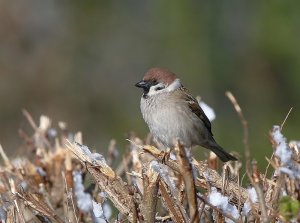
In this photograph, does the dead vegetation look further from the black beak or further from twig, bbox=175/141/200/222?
the black beak

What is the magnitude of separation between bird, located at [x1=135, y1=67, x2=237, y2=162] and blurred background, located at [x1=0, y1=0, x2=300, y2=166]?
20.0 ft

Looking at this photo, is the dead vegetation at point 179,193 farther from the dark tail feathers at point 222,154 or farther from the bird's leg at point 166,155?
the dark tail feathers at point 222,154

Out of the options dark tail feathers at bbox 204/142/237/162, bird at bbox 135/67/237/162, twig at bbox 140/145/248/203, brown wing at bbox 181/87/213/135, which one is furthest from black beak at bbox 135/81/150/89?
twig at bbox 140/145/248/203

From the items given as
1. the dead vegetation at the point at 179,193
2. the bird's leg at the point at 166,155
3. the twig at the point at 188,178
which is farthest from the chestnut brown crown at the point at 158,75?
the twig at the point at 188,178

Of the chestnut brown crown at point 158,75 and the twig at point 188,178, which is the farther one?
the chestnut brown crown at point 158,75

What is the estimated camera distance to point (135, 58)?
1335 centimetres

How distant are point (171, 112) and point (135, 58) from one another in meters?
9.52

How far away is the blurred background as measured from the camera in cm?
1118

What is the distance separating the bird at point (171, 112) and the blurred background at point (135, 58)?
6.10 m

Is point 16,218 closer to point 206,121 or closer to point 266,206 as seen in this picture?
point 266,206

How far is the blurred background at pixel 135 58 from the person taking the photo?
36.7ft

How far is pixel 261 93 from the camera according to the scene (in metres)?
12.2

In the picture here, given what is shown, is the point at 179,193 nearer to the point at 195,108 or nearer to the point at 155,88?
the point at 155,88

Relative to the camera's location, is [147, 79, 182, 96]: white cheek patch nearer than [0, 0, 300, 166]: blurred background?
Yes
